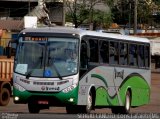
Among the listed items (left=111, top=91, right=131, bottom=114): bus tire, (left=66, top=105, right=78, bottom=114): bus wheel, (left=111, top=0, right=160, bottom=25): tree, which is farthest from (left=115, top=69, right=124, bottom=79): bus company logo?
(left=111, top=0, right=160, bottom=25): tree

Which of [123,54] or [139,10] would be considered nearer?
[123,54]

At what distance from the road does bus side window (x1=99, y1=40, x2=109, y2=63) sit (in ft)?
6.17

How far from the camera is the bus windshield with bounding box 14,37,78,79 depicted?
20766 millimetres

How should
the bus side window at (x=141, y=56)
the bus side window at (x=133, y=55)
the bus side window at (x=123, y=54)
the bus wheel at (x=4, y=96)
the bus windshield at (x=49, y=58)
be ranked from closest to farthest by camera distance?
1. the bus windshield at (x=49, y=58)
2. the bus side window at (x=123, y=54)
3. the bus side window at (x=133, y=55)
4. the bus side window at (x=141, y=56)
5. the bus wheel at (x=4, y=96)

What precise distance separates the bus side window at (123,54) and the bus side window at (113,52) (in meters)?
0.35

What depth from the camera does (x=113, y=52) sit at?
23734 millimetres

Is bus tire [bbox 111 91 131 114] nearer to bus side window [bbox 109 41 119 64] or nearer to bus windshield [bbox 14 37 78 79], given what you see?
bus side window [bbox 109 41 119 64]

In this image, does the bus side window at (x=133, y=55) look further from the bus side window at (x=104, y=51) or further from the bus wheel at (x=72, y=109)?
the bus wheel at (x=72, y=109)

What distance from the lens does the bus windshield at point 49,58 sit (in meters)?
20.8

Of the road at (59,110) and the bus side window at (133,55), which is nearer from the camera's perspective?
the road at (59,110)

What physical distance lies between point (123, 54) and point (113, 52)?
2.90 ft

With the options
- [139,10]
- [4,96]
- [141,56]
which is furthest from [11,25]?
[141,56]

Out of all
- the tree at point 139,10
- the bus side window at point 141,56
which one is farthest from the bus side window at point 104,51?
the tree at point 139,10

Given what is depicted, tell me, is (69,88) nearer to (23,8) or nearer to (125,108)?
(125,108)
